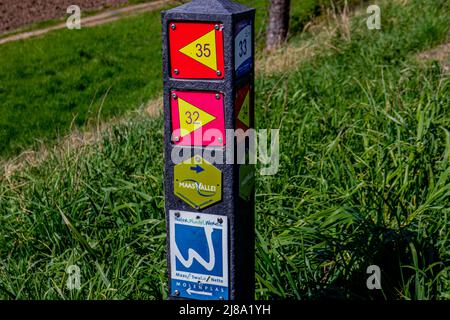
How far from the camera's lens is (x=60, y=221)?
4141mm

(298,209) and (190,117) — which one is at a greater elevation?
(190,117)

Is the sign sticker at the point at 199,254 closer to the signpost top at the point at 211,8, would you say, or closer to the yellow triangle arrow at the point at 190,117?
the yellow triangle arrow at the point at 190,117

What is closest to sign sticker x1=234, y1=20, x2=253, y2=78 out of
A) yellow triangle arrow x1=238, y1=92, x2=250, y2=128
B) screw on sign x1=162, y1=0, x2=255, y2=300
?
screw on sign x1=162, y1=0, x2=255, y2=300

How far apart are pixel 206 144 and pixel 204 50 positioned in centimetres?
34

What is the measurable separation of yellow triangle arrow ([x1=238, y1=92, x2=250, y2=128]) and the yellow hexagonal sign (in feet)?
0.68

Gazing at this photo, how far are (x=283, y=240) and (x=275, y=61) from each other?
5104 mm

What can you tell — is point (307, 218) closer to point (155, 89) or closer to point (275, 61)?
point (275, 61)

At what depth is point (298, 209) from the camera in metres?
3.89

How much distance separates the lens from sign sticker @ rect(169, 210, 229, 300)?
259 centimetres

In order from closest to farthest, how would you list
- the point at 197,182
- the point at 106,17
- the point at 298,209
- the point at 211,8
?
1. the point at 211,8
2. the point at 197,182
3. the point at 298,209
4. the point at 106,17

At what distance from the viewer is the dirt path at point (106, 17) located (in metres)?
14.0

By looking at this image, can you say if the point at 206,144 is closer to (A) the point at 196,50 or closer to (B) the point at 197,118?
(B) the point at 197,118

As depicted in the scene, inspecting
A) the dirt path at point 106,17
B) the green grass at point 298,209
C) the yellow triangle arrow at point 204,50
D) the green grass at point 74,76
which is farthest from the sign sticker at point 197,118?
the dirt path at point 106,17

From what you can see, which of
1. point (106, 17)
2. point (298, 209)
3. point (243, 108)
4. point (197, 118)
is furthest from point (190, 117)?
point (106, 17)
